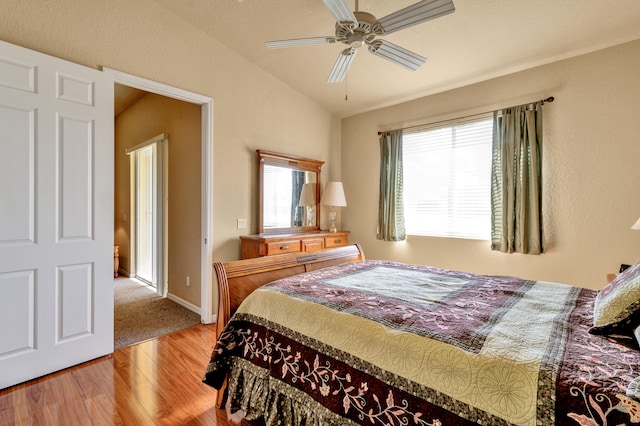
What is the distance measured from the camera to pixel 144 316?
3.44m

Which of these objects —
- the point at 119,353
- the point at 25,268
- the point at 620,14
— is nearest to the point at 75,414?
the point at 119,353

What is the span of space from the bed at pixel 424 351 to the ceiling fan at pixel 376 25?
1.58 meters

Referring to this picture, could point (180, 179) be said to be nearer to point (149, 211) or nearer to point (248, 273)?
point (149, 211)

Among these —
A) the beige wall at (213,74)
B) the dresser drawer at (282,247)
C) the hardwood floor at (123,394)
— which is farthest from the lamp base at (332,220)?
the hardwood floor at (123,394)

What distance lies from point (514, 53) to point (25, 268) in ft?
14.4

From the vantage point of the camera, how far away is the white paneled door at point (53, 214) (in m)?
2.05

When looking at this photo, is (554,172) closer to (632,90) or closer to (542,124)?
(542,124)

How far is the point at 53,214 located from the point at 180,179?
5.54ft

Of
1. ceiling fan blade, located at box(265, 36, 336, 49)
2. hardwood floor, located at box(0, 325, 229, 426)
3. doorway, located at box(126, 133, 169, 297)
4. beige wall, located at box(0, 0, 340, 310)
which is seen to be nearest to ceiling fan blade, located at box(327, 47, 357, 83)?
ceiling fan blade, located at box(265, 36, 336, 49)

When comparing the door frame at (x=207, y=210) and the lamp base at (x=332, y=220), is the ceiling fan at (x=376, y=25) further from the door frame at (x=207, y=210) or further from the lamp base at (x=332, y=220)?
the lamp base at (x=332, y=220)

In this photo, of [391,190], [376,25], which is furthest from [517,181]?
[376,25]

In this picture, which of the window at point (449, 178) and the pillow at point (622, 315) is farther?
the window at point (449, 178)

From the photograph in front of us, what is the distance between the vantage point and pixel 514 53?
2881mm

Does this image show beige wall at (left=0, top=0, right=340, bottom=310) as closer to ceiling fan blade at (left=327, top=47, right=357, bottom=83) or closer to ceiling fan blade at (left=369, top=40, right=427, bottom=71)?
ceiling fan blade at (left=327, top=47, right=357, bottom=83)
